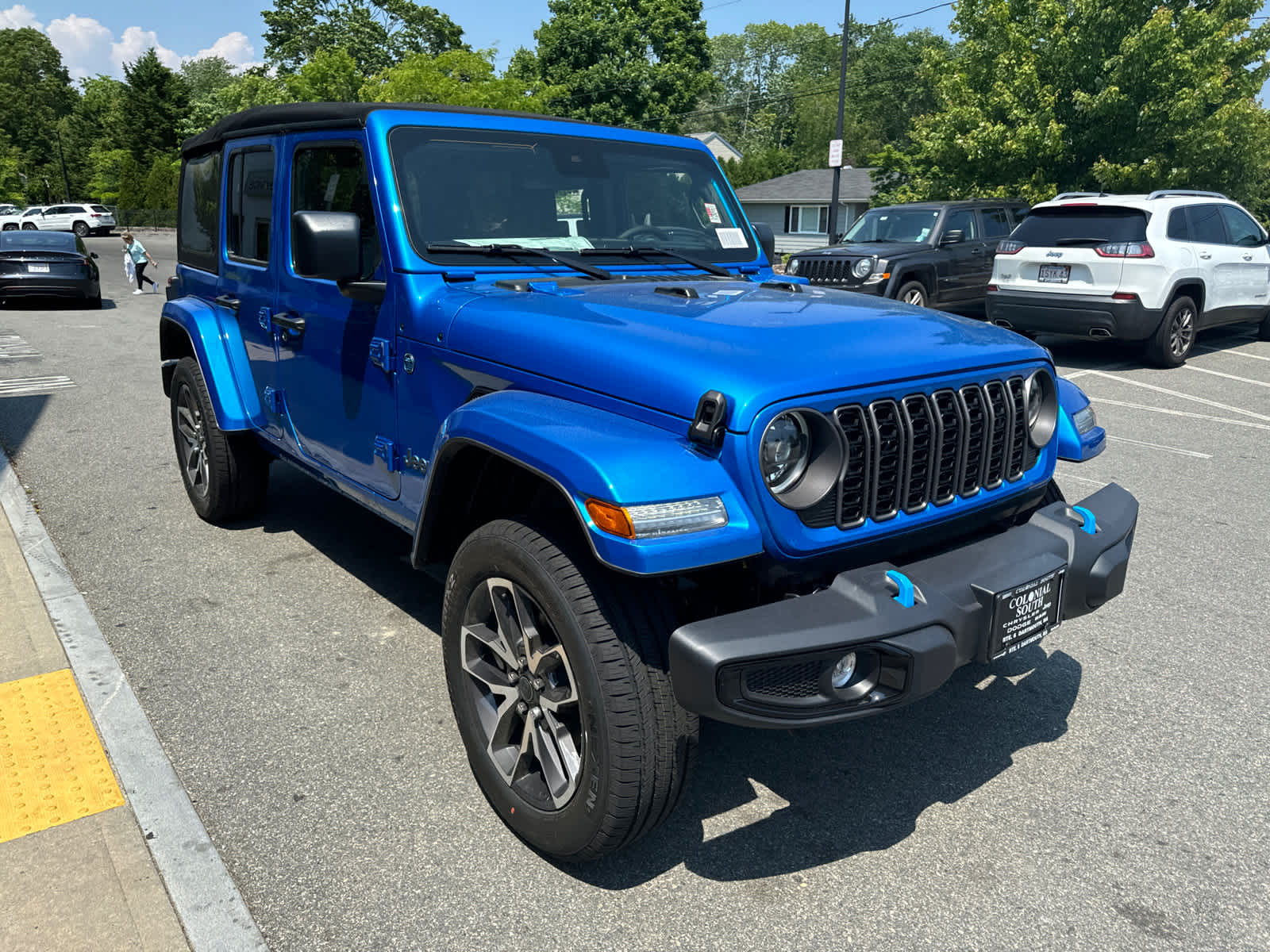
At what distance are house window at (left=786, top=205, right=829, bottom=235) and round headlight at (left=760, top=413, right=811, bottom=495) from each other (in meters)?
49.0

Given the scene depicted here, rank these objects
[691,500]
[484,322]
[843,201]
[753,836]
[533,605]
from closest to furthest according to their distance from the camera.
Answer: [691,500] → [533,605] → [753,836] → [484,322] → [843,201]

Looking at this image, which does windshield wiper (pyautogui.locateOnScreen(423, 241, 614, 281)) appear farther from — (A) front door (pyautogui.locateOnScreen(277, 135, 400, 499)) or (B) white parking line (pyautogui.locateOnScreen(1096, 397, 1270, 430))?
(B) white parking line (pyautogui.locateOnScreen(1096, 397, 1270, 430))

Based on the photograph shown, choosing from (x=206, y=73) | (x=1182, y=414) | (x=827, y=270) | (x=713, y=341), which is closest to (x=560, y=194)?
(x=713, y=341)

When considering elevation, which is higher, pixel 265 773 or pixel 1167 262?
Answer: pixel 1167 262

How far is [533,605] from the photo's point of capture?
2650mm

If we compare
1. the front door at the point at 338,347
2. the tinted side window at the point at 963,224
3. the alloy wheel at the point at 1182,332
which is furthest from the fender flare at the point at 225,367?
the tinted side window at the point at 963,224

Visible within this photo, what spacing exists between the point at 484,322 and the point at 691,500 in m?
1.11

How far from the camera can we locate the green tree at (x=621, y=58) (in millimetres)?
51500

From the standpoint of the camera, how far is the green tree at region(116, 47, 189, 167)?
68.2m

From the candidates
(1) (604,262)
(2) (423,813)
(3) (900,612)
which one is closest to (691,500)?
(3) (900,612)

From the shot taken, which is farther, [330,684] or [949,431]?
[330,684]

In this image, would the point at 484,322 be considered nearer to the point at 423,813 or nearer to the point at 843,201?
the point at 423,813

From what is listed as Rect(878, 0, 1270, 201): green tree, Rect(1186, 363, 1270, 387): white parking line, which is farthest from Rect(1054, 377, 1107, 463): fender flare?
Rect(878, 0, 1270, 201): green tree

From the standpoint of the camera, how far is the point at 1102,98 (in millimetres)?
19953
